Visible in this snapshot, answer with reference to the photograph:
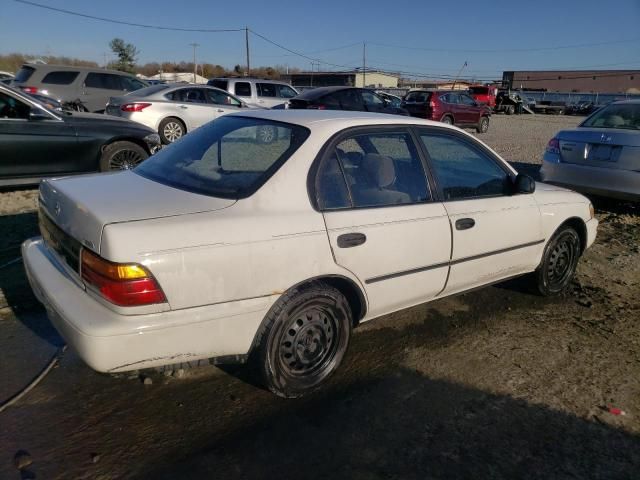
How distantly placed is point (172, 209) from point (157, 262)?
0.35 m

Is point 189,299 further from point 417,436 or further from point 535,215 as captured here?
point 535,215

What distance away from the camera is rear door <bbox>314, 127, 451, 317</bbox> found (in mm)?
2859

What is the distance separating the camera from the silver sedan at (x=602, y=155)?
624 cm

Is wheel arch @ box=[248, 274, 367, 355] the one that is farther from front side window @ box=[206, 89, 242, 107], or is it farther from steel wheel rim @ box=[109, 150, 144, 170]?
front side window @ box=[206, 89, 242, 107]

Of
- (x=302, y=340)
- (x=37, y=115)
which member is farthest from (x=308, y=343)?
(x=37, y=115)

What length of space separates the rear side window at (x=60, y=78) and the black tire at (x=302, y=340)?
13723 mm

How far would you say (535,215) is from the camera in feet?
12.8

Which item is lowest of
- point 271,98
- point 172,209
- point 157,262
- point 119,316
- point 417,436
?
point 417,436

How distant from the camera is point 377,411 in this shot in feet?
9.25

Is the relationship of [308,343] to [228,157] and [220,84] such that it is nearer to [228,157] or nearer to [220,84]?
[228,157]

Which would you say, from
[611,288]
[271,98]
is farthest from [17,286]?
[271,98]

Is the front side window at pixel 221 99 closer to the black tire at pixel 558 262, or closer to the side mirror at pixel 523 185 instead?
the black tire at pixel 558 262

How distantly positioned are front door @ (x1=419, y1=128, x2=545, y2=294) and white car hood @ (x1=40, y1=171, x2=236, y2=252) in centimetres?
159

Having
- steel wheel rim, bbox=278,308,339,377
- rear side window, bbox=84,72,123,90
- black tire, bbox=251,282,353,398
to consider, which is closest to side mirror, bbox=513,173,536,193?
black tire, bbox=251,282,353,398
